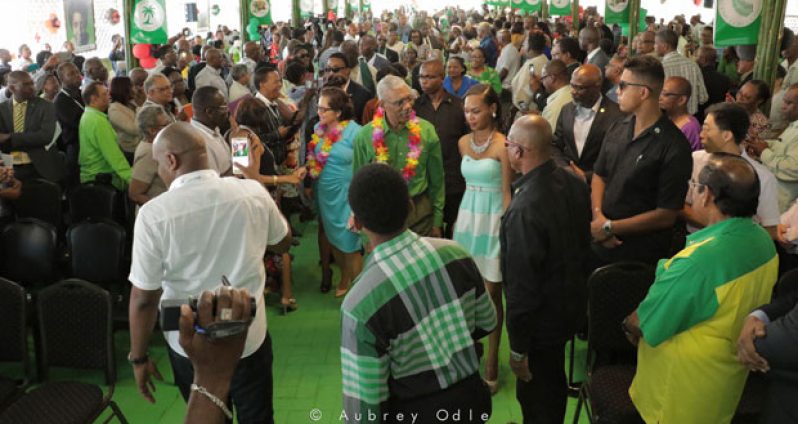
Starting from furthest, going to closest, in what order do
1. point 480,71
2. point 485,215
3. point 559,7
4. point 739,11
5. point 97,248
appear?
point 559,7
point 480,71
point 739,11
point 97,248
point 485,215

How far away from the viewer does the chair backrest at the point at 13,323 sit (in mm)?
3471

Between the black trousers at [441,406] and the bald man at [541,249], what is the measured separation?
0.77 m

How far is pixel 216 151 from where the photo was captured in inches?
168

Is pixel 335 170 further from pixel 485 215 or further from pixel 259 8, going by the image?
pixel 259 8

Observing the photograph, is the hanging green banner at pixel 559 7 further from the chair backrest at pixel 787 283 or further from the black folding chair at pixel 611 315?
the black folding chair at pixel 611 315

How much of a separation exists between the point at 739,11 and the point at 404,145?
133 inches

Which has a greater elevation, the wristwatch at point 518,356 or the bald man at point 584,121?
the bald man at point 584,121

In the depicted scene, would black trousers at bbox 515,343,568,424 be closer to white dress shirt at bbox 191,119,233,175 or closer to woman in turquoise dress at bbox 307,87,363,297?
white dress shirt at bbox 191,119,233,175

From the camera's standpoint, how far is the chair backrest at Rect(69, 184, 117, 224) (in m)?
5.43

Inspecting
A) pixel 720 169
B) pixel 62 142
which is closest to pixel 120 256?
pixel 62 142

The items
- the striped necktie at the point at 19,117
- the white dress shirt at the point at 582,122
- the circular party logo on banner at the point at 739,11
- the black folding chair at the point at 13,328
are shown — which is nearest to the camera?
the black folding chair at the point at 13,328

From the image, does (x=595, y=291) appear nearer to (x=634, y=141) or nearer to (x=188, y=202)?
(x=634, y=141)

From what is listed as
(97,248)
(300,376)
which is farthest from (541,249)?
(97,248)

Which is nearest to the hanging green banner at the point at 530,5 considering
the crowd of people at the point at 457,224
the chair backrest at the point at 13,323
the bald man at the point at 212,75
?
the bald man at the point at 212,75
